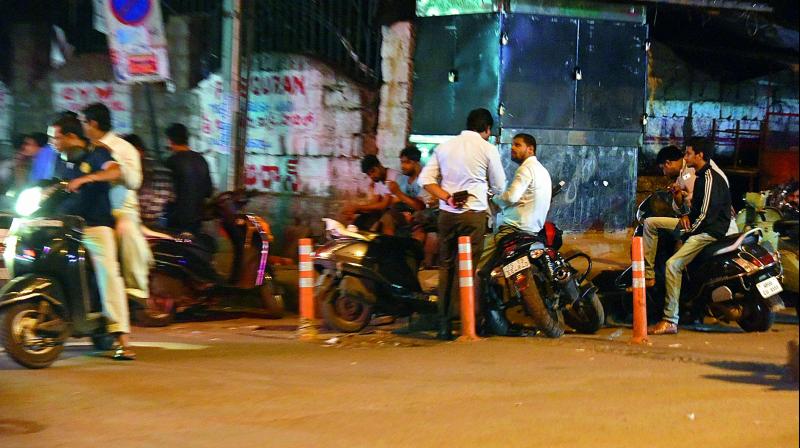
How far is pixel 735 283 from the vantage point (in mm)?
8203

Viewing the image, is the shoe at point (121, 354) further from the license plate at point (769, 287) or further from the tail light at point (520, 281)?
the license plate at point (769, 287)

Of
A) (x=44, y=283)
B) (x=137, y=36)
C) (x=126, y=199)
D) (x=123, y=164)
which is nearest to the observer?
(x=44, y=283)

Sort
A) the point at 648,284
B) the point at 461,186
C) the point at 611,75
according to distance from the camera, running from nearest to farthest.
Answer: the point at 461,186
the point at 648,284
the point at 611,75

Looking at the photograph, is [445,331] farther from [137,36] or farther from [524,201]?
[137,36]

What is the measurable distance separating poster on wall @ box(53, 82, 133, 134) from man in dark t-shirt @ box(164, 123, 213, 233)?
12.9 feet

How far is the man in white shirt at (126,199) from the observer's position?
6824 millimetres

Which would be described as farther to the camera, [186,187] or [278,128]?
[278,128]

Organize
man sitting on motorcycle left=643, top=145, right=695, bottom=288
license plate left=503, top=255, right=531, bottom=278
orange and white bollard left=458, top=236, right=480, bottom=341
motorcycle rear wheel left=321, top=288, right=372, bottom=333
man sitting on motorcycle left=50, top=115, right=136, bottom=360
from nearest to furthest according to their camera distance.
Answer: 1. man sitting on motorcycle left=50, top=115, right=136, bottom=360
2. orange and white bollard left=458, top=236, right=480, bottom=341
3. license plate left=503, top=255, right=531, bottom=278
4. motorcycle rear wheel left=321, top=288, right=372, bottom=333
5. man sitting on motorcycle left=643, top=145, right=695, bottom=288

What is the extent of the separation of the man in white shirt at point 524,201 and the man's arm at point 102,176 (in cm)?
311

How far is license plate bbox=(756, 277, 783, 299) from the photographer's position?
800 cm

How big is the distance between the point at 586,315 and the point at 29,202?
4.70 metres

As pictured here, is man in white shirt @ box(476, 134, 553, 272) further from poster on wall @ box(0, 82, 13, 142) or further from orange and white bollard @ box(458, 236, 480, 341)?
poster on wall @ box(0, 82, 13, 142)

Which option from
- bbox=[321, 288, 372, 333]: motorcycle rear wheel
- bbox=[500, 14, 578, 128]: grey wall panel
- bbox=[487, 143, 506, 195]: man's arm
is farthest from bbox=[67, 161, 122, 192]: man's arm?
bbox=[500, 14, 578, 128]: grey wall panel

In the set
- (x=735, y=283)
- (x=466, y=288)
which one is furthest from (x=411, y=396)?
(x=735, y=283)
